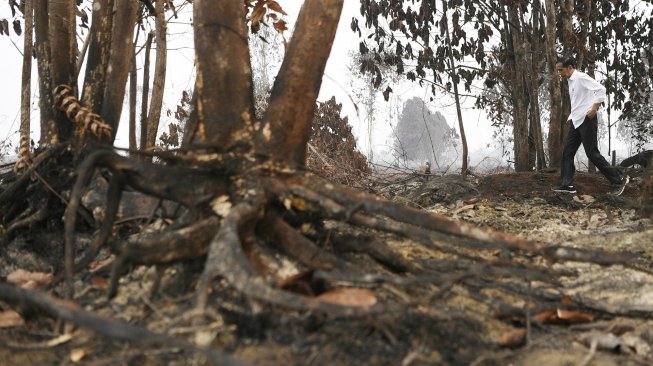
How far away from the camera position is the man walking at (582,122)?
5.57 meters

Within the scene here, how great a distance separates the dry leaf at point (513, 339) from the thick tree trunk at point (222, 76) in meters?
1.16

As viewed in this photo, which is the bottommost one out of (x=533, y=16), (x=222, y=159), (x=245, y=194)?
(x=245, y=194)

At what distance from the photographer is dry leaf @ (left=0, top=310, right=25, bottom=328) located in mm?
1667

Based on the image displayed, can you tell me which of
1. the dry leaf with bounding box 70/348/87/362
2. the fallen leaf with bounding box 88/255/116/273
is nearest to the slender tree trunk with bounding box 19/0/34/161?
the fallen leaf with bounding box 88/255/116/273

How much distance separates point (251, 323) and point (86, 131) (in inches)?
80.4

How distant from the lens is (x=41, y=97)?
10.5 feet

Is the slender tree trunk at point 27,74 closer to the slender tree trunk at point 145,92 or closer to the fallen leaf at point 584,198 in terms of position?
the slender tree trunk at point 145,92

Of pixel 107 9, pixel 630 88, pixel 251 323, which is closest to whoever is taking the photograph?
pixel 251 323

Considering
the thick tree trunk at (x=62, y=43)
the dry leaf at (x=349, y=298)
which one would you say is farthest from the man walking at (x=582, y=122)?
the dry leaf at (x=349, y=298)

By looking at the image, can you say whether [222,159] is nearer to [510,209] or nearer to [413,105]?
[510,209]

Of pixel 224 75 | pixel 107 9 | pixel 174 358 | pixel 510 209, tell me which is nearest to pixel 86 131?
pixel 107 9

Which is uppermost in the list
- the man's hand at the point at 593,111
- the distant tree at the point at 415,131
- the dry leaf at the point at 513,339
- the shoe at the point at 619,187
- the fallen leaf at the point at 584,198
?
the distant tree at the point at 415,131

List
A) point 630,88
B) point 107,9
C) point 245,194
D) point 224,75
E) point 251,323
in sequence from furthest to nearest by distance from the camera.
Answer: point 630,88 < point 107,9 < point 224,75 < point 245,194 < point 251,323

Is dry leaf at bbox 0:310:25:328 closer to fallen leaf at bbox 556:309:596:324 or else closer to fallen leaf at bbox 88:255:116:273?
fallen leaf at bbox 88:255:116:273
